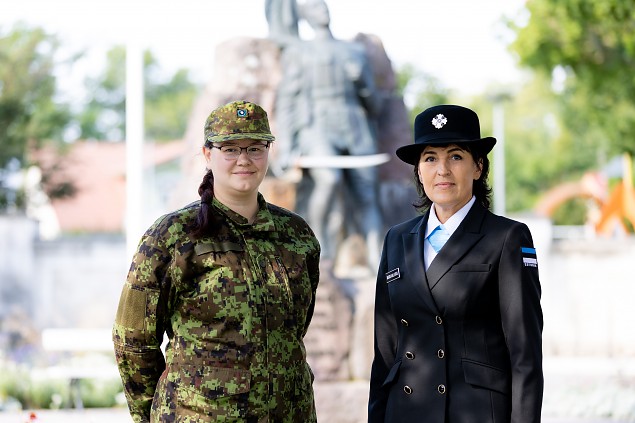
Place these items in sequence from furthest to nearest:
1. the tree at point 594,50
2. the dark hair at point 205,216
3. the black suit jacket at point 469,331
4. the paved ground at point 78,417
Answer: the tree at point 594,50 → the paved ground at point 78,417 → the dark hair at point 205,216 → the black suit jacket at point 469,331

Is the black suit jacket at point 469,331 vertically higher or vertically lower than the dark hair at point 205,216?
lower

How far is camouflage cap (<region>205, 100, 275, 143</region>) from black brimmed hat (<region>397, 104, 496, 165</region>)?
447mm

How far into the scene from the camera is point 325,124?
11.2m

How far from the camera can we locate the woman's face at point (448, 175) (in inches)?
118

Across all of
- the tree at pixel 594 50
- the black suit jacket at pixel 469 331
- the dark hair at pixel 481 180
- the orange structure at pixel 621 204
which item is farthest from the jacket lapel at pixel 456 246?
the orange structure at pixel 621 204

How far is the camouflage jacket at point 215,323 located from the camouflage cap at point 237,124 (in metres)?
0.22

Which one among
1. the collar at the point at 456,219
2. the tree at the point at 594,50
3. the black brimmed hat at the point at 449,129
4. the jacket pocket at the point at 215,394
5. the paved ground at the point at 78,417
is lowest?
the paved ground at the point at 78,417

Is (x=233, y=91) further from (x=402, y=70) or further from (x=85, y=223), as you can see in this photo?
(x=85, y=223)

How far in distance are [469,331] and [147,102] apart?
46412 millimetres

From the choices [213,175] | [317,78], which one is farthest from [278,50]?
[213,175]

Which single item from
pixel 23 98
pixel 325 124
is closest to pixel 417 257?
pixel 325 124

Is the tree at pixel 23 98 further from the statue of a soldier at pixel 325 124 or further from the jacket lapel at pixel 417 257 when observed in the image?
the jacket lapel at pixel 417 257

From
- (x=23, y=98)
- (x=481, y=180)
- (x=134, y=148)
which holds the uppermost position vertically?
(x=23, y=98)

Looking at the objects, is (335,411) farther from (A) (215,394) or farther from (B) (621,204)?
(B) (621,204)
